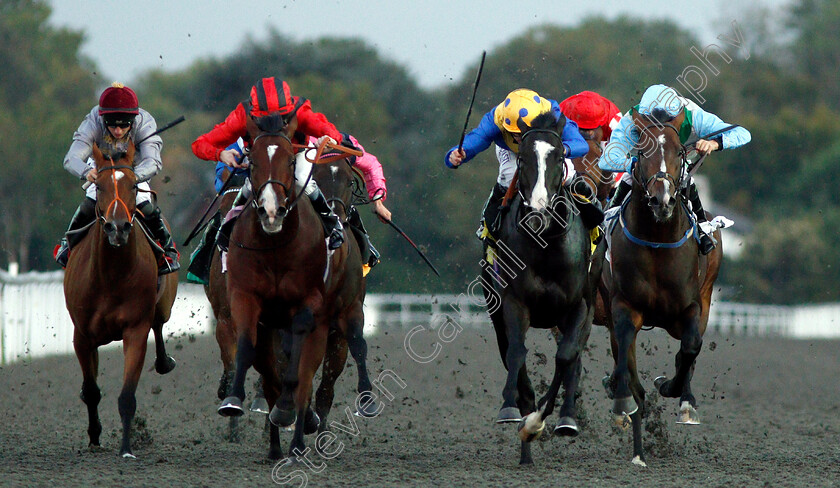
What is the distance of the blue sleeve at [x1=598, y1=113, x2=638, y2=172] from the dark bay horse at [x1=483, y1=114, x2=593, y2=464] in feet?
1.86

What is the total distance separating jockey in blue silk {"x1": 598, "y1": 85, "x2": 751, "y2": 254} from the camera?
8102 millimetres

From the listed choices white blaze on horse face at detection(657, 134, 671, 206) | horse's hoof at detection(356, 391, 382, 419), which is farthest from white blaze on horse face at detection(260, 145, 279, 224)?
white blaze on horse face at detection(657, 134, 671, 206)

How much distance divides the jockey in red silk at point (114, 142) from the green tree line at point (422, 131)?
18.2 m

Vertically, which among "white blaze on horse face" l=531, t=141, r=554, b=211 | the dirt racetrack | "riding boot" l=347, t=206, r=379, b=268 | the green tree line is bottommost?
the dirt racetrack

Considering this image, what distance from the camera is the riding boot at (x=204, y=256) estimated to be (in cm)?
853

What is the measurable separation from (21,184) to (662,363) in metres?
27.8

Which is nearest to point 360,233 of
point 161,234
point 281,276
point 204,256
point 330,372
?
point 330,372

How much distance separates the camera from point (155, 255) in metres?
8.55

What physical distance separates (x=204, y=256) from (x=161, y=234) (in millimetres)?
394

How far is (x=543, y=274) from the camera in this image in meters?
7.72

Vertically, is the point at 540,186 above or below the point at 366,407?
above

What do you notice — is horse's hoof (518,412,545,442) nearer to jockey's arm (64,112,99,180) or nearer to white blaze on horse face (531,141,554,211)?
white blaze on horse face (531,141,554,211)

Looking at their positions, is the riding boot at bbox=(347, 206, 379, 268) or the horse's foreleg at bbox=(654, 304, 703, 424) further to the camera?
the riding boot at bbox=(347, 206, 379, 268)

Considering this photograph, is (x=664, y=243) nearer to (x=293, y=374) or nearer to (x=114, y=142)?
(x=293, y=374)
